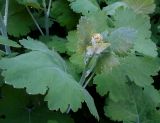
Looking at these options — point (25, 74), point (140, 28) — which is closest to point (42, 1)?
point (140, 28)

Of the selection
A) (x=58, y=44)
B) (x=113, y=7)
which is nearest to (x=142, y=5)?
(x=113, y=7)

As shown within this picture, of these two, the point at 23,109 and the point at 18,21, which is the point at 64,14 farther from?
the point at 23,109

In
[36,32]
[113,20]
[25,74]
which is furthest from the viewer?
[36,32]

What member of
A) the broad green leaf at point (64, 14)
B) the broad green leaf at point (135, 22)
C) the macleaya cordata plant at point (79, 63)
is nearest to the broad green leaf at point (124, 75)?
the macleaya cordata plant at point (79, 63)

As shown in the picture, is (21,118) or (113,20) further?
(113,20)

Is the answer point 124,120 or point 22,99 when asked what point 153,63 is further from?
point 22,99

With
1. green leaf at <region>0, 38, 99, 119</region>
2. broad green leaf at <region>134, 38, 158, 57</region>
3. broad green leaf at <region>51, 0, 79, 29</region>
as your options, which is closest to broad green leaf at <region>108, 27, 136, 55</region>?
green leaf at <region>0, 38, 99, 119</region>
